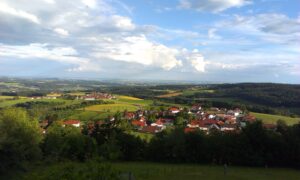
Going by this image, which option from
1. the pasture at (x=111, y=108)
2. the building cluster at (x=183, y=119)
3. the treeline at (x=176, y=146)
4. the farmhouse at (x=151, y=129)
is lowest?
the farmhouse at (x=151, y=129)

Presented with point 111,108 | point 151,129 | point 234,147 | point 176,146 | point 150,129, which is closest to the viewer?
point 234,147

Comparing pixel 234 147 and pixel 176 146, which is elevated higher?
pixel 234 147

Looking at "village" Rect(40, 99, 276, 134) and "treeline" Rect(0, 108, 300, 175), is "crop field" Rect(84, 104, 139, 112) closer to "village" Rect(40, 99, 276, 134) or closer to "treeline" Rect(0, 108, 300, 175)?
"village" Rect(40, 99, 276, 134)

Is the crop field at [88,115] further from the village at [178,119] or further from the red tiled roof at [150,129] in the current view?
the red tiled roof at [150,129]

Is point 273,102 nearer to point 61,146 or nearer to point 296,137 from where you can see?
point 296,137

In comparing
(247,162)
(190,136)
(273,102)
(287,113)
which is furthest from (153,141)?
(273,102)

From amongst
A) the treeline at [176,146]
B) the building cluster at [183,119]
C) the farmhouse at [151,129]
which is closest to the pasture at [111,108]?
the building cluster at [183,119]

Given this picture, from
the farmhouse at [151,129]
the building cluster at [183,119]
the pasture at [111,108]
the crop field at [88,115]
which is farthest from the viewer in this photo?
the pasture at [111,108]

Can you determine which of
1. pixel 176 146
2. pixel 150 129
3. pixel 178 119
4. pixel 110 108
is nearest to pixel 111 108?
pixel 110 108

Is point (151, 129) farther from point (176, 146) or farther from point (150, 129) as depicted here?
point (176, 146)
